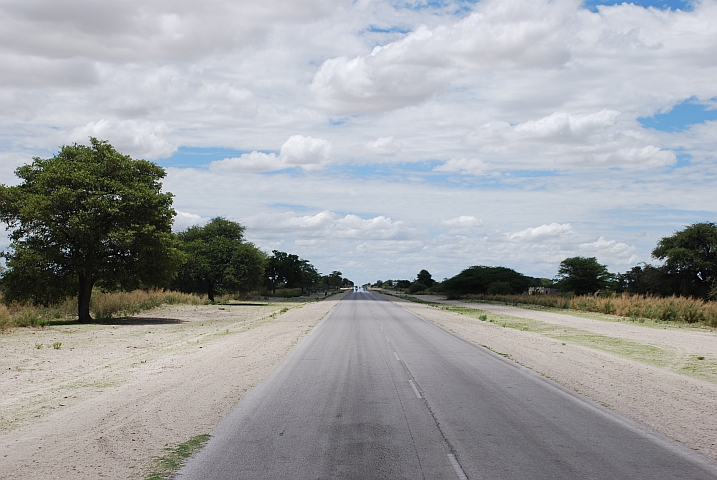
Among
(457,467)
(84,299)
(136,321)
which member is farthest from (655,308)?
(457,467)

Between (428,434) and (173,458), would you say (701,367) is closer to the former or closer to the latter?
(428,434)

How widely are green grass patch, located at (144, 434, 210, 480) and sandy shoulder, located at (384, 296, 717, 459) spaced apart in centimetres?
628

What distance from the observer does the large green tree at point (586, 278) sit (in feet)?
349

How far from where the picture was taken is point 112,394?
40.1ft

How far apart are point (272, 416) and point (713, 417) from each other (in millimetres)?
7065

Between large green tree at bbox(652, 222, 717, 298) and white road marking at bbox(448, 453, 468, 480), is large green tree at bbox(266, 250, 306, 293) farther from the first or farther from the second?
white road marking at bbox(448, 453, 468, 480)

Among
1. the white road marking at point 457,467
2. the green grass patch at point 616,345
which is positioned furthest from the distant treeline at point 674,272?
the white road marking at point 457,467

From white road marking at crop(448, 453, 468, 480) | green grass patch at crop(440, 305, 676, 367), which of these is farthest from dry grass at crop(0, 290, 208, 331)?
white road marking at crop(448, 453, 468, 480)

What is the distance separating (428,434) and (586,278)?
10413cm

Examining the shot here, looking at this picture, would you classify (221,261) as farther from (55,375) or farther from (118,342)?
(55,375)

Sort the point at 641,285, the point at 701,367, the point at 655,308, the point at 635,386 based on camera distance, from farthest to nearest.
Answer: the point at 641,285 → the point at 655,308 → the point at 701,367 → the point at 635,386

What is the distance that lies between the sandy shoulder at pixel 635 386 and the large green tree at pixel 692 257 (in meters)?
52.2

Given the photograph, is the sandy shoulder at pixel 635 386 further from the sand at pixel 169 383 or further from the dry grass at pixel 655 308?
the dry grass at pixel 655 308

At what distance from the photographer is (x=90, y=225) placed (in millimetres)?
30484
